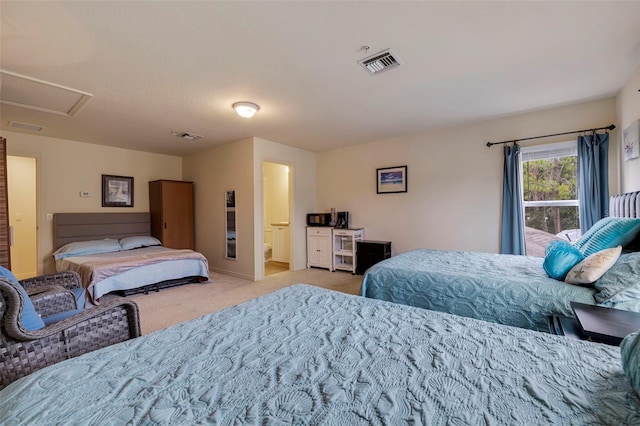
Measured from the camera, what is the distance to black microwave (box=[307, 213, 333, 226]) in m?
5.74

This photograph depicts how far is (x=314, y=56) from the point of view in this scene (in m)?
2.36

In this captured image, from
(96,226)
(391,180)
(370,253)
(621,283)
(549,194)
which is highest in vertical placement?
(391,180)

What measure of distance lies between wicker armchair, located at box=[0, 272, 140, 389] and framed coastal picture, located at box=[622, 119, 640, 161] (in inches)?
177

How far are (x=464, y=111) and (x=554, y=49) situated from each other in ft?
4.58

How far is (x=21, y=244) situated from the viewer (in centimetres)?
533

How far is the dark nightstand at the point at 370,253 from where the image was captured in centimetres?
487

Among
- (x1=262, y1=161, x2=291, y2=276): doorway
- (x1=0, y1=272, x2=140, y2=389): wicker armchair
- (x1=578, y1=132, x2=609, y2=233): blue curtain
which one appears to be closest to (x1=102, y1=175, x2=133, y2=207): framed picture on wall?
(x1=262, y1=161, x2=291, y2=276): doorway

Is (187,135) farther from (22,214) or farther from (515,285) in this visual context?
(515,285)

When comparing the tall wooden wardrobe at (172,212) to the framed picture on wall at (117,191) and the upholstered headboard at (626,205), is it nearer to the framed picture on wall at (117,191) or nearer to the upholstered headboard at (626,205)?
the framed picture on wall at (117,191)

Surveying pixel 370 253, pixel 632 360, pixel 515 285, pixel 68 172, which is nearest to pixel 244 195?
pixel 370 253

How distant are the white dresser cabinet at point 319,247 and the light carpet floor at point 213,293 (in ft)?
0.63

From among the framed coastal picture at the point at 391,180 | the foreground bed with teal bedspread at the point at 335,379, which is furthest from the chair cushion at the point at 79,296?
the framed coastal picture at the point at 391,180

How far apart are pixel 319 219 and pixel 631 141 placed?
444 cm

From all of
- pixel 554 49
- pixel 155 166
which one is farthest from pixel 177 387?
pixel 155 166
